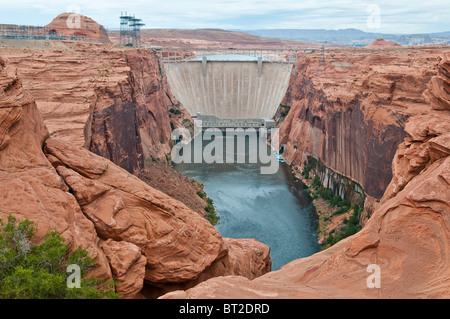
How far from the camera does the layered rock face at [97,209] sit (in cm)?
1130

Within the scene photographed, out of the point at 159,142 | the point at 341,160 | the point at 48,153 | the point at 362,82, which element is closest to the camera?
the point at 48,153

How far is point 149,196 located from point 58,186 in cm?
329

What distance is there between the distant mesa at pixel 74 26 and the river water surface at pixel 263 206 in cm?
2989

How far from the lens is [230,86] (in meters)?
81.7

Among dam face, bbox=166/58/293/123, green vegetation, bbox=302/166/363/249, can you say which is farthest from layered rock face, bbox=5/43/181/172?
dam face, bbox=166/58/293/123

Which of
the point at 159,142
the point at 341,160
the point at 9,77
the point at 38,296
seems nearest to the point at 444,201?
the point at 38,296

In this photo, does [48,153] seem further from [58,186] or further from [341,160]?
[341,160]

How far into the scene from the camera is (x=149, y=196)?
14617 mm

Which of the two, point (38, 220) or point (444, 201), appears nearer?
point (38, 220)

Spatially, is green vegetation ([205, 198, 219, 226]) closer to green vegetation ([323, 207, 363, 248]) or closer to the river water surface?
the river water surface

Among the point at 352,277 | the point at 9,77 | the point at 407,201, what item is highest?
the point at 9,77

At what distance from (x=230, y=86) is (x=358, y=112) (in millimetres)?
45222
